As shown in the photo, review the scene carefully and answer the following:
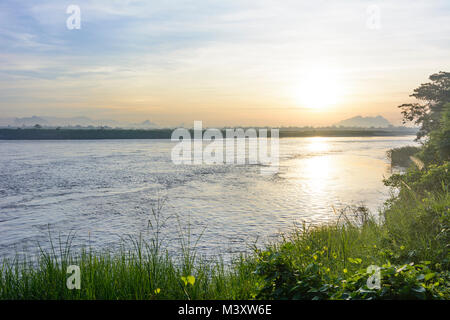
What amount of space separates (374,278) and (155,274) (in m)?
4.33

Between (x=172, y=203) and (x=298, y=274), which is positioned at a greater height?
(x=298, y=274)

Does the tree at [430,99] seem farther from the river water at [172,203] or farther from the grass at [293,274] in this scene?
the grass at [293,274]

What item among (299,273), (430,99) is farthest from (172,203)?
(430,99)

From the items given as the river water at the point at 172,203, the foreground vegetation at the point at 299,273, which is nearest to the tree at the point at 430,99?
the river water at the point at 172,203

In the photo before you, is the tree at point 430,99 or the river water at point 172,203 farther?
the tree at point 430,99

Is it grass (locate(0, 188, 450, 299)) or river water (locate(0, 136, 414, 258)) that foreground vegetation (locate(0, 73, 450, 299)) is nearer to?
grass (locate(0, 188, 450, 299))

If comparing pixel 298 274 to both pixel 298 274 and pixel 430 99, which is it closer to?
pixel 298 274

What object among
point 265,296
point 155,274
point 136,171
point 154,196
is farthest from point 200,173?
point 265,296

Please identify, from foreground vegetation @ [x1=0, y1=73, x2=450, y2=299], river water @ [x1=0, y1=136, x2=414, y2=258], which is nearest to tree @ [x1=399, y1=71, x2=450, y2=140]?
river water @ [x1=0, y1=136, x2=414, y2=258]

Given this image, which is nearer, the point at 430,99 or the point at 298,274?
the point at 298,274

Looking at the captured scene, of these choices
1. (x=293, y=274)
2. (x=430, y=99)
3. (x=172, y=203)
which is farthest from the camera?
(x=430, y=99)

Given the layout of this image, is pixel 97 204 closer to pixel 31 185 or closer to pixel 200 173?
pixel 31 185

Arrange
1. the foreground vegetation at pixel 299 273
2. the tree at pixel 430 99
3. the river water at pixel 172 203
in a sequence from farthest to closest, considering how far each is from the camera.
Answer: the tree at pixel 430 99, the river water at pixel 172 203, the foreground vegetation at pixel 299 273
